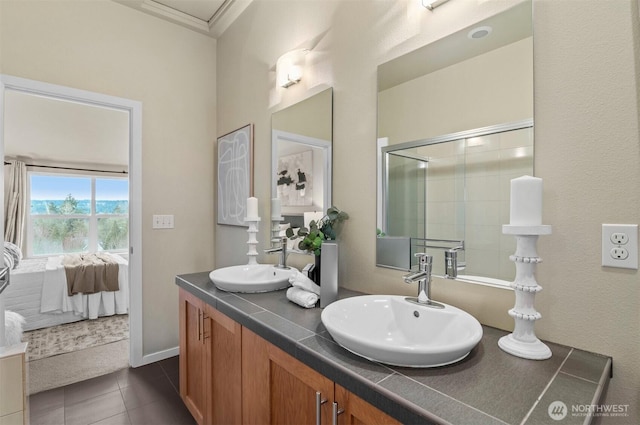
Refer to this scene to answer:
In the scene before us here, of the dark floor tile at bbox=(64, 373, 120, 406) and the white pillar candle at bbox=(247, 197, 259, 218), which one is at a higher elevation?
the white pillar candle at bbox=(247, 197, 259, 218)

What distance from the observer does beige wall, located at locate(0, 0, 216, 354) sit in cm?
211

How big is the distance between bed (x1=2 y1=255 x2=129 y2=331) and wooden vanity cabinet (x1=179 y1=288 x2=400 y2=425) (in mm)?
2500

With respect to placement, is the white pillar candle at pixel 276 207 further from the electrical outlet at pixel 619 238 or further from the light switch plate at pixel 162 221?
the electrical outlet at pixel 619 238

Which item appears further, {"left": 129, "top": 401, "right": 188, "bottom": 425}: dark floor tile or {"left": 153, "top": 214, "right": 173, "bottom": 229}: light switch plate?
{"left": 153, "top": 214, "right": 173, "bottom": 229}: light switch plate

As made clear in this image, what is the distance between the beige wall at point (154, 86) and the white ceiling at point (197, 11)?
74mm

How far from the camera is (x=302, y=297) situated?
1.31 meters

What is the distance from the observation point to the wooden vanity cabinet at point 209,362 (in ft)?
4.41

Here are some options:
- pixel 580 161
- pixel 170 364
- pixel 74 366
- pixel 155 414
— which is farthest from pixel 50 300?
pixel 580 161

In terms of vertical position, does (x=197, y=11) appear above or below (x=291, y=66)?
above

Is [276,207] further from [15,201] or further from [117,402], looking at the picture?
[15,201]

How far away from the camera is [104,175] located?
17.8 ft

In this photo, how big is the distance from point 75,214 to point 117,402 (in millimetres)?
4287

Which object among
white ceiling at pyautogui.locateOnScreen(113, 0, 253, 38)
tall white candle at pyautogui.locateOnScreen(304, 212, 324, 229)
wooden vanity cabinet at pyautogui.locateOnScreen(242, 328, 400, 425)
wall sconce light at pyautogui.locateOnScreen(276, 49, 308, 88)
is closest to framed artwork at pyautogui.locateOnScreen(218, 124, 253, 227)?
wall sconce light at pyautogui.locateOnScreen(276, 49, 308, 88)

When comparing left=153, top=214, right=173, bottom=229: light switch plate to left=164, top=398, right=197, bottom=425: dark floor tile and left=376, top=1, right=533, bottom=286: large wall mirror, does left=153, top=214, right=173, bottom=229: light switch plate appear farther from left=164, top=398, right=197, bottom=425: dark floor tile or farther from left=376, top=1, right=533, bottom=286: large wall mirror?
left=376, top=1, right=533, bottom=286: large wall mirror
